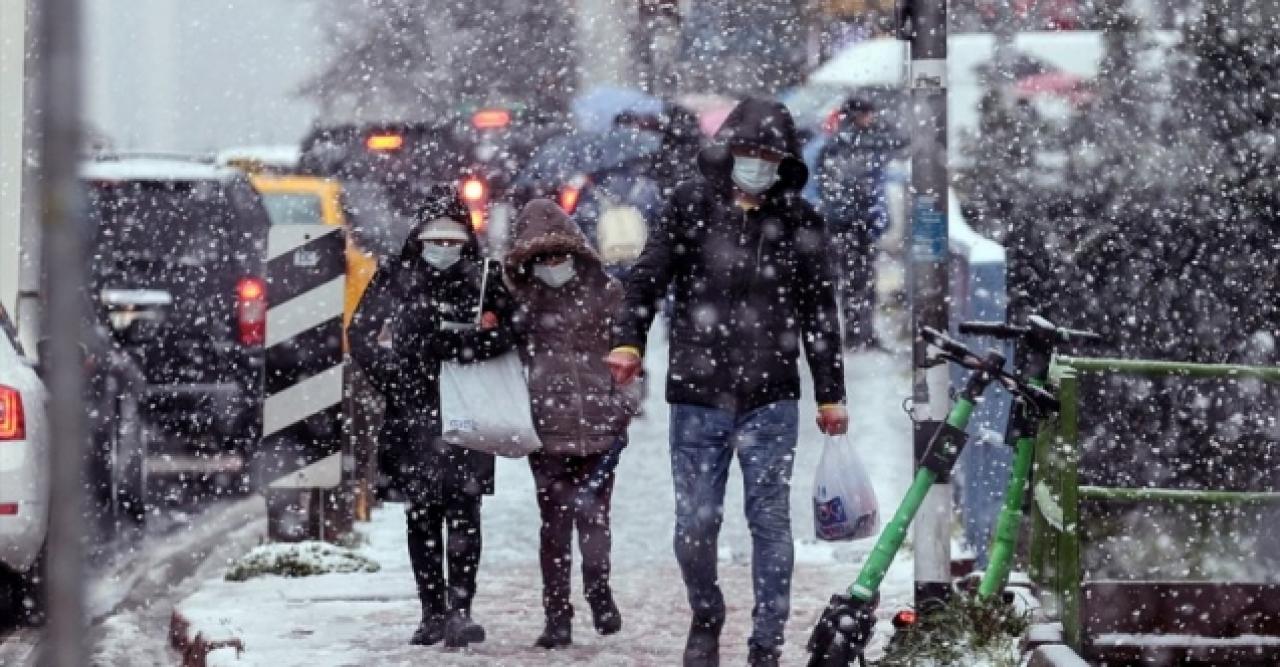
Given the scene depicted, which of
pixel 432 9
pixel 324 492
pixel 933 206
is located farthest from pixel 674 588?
pixel 432 9

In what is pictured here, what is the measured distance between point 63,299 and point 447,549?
5595 mm

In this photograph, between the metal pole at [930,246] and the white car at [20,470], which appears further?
the white car at [20,470]

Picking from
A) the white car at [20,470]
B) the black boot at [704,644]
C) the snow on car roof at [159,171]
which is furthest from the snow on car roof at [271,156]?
the black boot at [704,644]

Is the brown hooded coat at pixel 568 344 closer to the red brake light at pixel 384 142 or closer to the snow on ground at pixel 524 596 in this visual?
the snow on ground at pixel 524 596

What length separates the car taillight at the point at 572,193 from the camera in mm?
15523

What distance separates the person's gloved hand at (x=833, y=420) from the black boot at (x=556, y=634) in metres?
1.39

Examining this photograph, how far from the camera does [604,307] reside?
7527 millimetres

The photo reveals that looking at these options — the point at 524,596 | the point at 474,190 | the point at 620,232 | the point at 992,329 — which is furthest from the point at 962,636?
the point at 474,190

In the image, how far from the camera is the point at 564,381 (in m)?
7.45

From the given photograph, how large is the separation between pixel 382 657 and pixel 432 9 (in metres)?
23.5

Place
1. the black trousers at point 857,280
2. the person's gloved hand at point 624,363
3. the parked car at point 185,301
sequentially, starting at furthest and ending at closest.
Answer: the black trousers at point 857,280 → the parked car at point 185,301 → the person's gloved hand at point 624,363

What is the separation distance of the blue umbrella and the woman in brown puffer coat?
9.35 metres

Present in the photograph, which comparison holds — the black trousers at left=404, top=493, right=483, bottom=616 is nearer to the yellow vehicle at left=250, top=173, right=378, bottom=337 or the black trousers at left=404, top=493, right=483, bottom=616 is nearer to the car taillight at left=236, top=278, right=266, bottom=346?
the car taillight at left=236, top=278, right=266, bottom=346

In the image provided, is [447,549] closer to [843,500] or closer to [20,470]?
[20,470]
